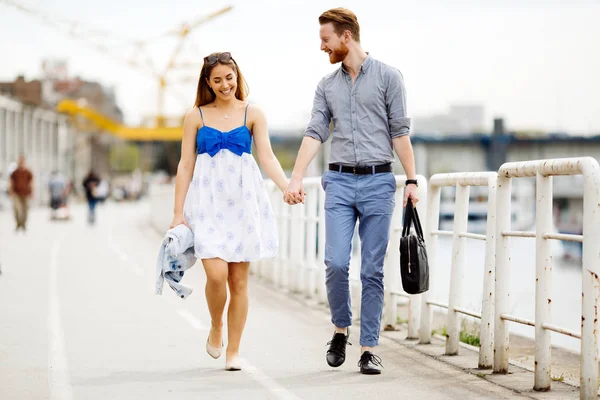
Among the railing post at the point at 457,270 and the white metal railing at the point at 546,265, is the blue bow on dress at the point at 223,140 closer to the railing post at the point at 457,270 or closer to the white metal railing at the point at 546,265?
the white metal railing at the point at 546,265

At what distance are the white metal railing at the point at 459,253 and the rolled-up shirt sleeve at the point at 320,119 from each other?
1141 mm

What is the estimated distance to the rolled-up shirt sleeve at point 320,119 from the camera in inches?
271

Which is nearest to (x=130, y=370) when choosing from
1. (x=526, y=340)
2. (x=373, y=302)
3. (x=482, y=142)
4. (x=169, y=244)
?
(x=169, y=244)

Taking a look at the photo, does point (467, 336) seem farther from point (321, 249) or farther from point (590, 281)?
point (590, 281)

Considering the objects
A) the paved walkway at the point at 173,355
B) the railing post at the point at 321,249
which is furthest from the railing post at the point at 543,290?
the railing post at the point at 321,249

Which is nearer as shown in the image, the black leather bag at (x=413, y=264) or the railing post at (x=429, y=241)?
the black leather bag at (x=413, y=264)

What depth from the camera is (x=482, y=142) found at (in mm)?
91250

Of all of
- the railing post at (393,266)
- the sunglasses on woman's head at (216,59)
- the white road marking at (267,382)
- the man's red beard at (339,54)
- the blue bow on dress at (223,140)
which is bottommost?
the white road marking at (267,382)

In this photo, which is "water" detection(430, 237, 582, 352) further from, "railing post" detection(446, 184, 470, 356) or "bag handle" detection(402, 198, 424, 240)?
"bag handle" detection(402, 198, 424, 240)

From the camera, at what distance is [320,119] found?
6.92 meters

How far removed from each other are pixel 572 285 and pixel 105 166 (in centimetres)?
10135

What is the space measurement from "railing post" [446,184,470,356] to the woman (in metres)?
1.56

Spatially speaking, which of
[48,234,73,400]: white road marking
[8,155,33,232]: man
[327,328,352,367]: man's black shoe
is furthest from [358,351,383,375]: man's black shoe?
[8,155,33,232]: man

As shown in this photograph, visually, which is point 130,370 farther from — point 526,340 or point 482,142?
point 482,142
